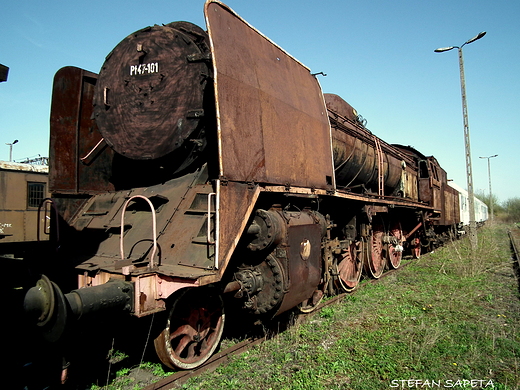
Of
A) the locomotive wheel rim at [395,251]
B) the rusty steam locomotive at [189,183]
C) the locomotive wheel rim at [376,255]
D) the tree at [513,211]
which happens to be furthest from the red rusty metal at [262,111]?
the tree at [513,211]

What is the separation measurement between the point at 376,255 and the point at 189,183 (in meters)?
5.73

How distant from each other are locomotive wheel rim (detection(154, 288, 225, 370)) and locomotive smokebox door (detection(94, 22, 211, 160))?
5.28ft

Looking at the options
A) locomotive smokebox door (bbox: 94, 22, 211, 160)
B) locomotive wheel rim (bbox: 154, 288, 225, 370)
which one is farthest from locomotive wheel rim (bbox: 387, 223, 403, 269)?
locomotive smokebox door (bbox: 94, 22, 211, 160)

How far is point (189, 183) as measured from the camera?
4.05 meters

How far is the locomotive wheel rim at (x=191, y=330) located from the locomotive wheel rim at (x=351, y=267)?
330cm

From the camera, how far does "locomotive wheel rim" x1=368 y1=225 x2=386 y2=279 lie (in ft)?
26.1

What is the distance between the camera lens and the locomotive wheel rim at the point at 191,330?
11.3 ft

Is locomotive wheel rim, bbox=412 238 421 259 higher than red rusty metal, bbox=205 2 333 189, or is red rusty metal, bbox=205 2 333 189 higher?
red rusty metal, bbox=205 2 333 189

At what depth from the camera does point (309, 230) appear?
14.8 ft

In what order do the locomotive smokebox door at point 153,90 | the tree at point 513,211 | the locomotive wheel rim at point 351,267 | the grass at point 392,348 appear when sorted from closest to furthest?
the grass at point 392,348 → the locomotive smokebox door at point 153,90 → the locomotive wheel rim at point 351,267 → the tree at point 513,211

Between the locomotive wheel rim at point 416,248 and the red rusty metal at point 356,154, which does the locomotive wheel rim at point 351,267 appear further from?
the locomotive wheel rim at point 416,248

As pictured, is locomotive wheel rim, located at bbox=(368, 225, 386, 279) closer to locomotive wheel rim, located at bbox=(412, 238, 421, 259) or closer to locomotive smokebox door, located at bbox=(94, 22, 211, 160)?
locomotive wheel rim, located at bbox=(412, 238, 421, 259)

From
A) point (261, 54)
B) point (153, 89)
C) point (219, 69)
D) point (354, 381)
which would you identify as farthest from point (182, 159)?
point (354, 381)

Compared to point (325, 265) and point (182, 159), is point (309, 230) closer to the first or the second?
point (325, 265)
